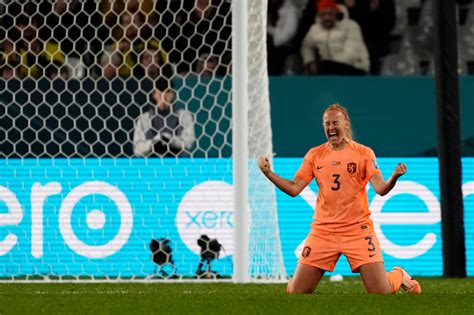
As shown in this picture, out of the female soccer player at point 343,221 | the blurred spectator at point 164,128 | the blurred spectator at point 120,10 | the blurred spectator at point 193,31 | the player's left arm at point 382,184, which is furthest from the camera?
the blurred spectator at point 120,10

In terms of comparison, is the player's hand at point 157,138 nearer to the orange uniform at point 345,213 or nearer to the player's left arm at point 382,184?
the orange uniform at point 345,213

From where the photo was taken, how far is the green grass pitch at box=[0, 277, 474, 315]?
6613mm

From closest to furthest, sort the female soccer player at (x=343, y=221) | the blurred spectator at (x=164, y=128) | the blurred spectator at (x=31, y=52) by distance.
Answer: the female soccer player at (x=343, y=221) < the blurred spectator at (x=164, y=128) < the blurred spectator at (x=31, y=52)

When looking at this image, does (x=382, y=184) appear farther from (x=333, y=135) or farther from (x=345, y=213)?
(x=333, y=135)

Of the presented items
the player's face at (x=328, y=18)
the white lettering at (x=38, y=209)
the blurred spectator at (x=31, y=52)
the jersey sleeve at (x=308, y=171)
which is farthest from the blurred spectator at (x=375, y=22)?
the jersey sleeve at (x=308, y=171)

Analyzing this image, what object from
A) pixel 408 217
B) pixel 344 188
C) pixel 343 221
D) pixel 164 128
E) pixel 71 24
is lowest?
pixel 408 217

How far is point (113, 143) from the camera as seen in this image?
37.5ft

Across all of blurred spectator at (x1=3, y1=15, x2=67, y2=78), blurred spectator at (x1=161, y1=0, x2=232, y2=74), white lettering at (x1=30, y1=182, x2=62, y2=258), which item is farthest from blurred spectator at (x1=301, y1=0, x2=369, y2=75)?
white lettering at (x1=30, y1=182, x2=62, y2=258)

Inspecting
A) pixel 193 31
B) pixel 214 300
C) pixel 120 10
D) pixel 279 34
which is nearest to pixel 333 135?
pixel 214 300

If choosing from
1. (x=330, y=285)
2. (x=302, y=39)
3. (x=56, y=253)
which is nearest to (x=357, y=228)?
(x=330, y=285)

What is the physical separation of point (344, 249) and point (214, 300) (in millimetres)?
1179

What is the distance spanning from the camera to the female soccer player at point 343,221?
8109 millimetres

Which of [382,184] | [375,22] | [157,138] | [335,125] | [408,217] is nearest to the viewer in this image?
[382,184]

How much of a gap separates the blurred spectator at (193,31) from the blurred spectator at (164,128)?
352 millimetres
